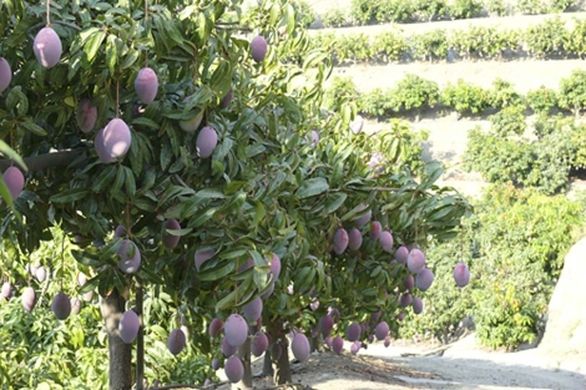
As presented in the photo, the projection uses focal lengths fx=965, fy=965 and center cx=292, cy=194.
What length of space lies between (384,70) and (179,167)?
1721cm

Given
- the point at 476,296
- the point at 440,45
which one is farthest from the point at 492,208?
the point at 440,45

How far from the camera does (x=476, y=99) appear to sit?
54.1 ft

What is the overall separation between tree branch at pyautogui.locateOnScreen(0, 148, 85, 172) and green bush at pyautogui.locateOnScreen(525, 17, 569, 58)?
15890 mm

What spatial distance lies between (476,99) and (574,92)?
1678 mm

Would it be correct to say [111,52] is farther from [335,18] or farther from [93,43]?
[335,18]

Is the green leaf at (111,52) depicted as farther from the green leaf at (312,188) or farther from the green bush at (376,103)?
the green bush at (376,103)

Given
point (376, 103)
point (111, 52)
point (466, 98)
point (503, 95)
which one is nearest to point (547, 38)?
point (503, 95)

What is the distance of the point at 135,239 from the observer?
1650 mm

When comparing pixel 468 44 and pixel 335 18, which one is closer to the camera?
pixel 468 44

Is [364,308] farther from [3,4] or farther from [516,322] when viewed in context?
[516,322]

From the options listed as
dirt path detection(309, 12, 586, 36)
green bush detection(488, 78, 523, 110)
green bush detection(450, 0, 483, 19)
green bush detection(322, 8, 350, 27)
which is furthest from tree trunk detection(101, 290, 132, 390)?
green bush detection(322, 8, 350, 27)

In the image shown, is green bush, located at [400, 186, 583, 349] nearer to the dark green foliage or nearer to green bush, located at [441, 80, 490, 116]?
green bush, located at [441, 80, 490, 116]

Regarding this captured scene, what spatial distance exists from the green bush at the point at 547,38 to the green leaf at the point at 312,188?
1535cm

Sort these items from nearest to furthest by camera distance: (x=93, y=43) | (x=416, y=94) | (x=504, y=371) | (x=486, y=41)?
(x=93, y=43) → (x=504, y=371) → (x=416, y=94) → (x=486, y=41)
